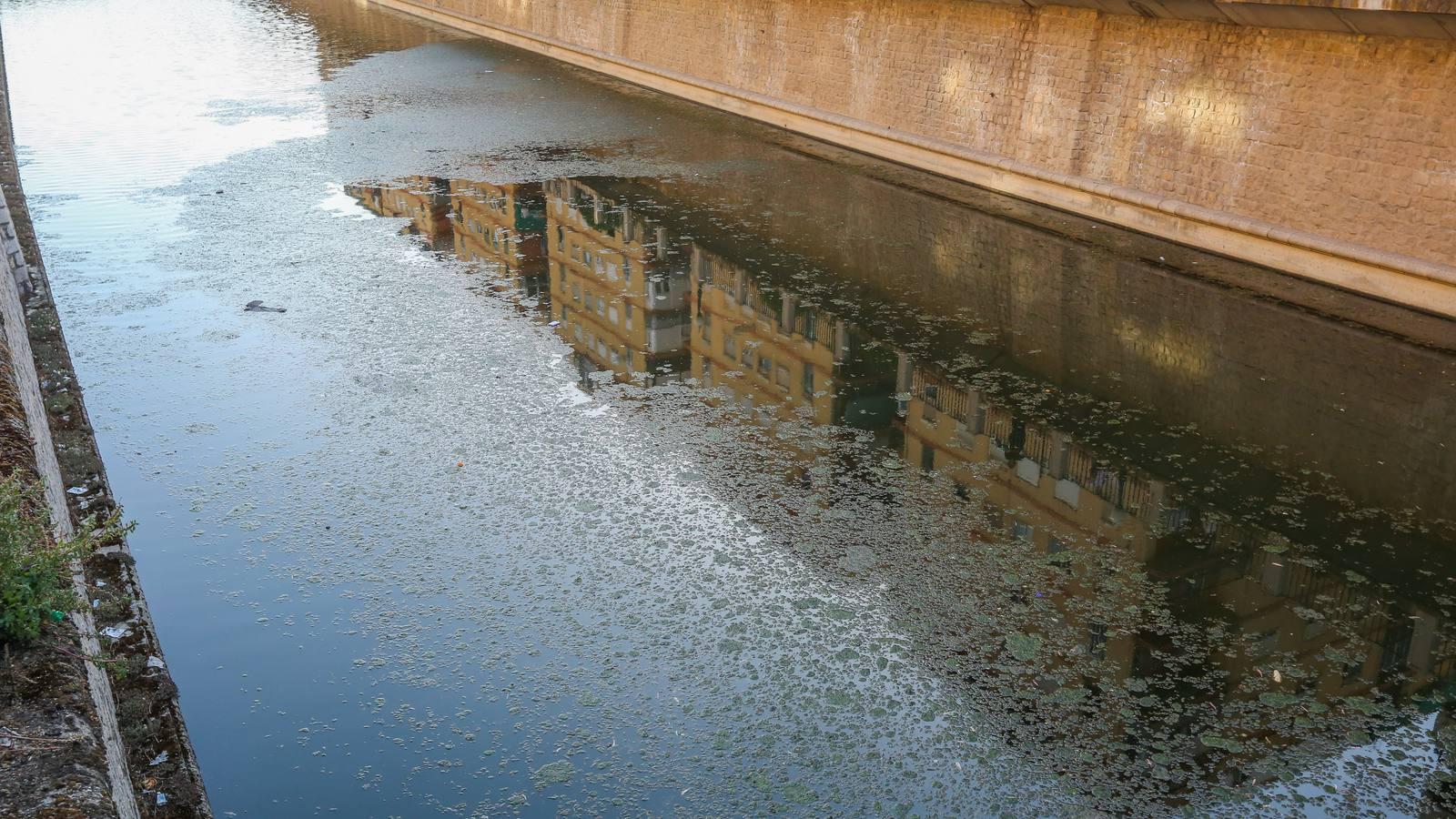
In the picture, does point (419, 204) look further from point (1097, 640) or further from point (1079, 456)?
point (1097, 640)

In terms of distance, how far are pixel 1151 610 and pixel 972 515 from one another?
145cm

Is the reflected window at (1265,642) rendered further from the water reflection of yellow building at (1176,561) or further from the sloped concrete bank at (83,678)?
the sloped concrete bank at (83,678)

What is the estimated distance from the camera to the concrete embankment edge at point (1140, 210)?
1188 cm

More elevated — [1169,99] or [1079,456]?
[1169,99]

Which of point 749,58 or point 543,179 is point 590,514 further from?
point 749,58

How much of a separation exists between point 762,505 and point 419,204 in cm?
915

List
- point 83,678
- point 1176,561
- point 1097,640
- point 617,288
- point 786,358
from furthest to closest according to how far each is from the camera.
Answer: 1. point 617,288
2. point 786,358
3. point 1176,561
4. point 1097,640
5. point 83,678

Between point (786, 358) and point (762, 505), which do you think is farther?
point (786, 358)

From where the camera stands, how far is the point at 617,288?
12.5m

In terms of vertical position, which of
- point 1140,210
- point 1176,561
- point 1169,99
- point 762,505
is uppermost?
point 1169,99

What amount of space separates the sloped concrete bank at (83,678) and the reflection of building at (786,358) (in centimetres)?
471

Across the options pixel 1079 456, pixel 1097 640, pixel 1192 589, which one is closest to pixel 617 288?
pixel 1079 456

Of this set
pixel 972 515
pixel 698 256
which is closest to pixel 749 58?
pixel 698 256

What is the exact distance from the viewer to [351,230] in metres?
14.7
